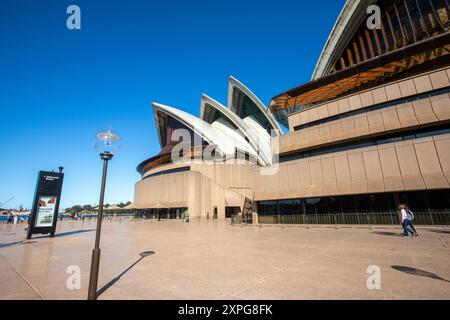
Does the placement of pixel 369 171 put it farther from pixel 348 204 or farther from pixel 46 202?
pixel 46 202

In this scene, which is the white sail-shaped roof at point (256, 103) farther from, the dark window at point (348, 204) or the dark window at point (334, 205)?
the dark window at point (348, 204)

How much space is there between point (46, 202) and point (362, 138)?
25.7m

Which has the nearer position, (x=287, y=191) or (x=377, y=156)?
(x=377, y=156)

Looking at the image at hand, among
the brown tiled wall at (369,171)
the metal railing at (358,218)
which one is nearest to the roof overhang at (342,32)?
the brown tiled wall at (369,171)

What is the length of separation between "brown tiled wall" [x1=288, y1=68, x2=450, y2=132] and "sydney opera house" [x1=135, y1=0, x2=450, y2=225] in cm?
7

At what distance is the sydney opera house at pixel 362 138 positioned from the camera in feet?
51.1

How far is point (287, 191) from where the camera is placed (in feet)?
68.6

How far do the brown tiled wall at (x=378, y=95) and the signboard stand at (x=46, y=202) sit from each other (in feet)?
73.5

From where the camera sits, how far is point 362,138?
18.5 metres
